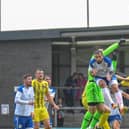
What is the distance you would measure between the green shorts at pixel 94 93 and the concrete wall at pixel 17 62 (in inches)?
455

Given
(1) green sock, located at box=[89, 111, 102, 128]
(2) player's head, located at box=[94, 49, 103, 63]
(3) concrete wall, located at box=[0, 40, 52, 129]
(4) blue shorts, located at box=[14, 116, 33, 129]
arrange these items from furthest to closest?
(3) concrete wall, located at box=[0, 40, 52, 129] < (4) blue shorts, located at box=[14, 116, 33, 129] < (1) green sock, located at box=[89, 111, 102, 128] < (2) player's head, located at box=[94, 49, 103, 63]

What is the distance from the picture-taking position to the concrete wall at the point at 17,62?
25906 mm

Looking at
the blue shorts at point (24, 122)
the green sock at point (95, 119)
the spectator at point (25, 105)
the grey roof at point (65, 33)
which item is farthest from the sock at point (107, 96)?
the grey roof at point (65, 33)

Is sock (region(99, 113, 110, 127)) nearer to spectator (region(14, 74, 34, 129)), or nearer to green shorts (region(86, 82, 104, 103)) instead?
green shorts (region(86, 82, 104, 103))

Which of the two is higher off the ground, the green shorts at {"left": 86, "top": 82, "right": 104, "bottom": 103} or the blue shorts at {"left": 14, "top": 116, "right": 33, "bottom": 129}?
the green shorts at {"left": 86, "top": 82, "right": 104, "bottom": 103}

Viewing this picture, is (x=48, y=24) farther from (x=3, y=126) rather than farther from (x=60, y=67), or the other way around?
(x=3, y=126)

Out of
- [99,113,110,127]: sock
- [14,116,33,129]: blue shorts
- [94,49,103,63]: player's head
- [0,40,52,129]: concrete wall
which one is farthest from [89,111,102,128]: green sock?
[0,40,52,129]: concrete wall

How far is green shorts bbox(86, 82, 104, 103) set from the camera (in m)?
14.2

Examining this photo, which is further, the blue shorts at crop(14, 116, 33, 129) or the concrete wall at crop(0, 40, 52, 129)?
the concrete wall at crop(0, 40, 52, 129)

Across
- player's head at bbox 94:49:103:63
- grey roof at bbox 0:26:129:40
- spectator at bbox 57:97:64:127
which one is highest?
grey roof at bbox 0:26:129:40

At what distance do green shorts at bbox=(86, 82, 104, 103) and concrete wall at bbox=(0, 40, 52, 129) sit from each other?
11569 millimetres

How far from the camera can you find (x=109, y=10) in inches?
997

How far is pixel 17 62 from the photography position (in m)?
26.4

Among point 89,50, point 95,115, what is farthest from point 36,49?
point 95,115
